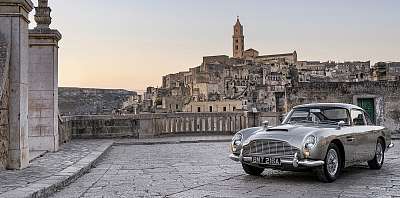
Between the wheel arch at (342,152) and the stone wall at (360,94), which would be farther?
the stone wall at (360,94)

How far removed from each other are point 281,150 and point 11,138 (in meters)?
5.57

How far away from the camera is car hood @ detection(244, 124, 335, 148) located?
9.00m

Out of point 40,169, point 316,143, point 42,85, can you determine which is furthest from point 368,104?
point 40,169

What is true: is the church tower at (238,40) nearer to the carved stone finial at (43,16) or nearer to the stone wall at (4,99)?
the carved stone finial at (43,16)

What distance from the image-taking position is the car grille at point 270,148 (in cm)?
894

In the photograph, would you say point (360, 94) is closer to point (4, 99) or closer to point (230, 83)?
point (4, 99)

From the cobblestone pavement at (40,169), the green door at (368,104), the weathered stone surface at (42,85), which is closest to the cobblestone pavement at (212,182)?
the cobblestone pavement at (40,169)

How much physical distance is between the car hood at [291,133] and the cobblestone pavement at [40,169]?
160 inches

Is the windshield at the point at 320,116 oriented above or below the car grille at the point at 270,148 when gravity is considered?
above

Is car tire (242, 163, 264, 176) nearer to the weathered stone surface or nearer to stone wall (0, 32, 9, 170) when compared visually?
stone wall (0, 32, 9, 170)

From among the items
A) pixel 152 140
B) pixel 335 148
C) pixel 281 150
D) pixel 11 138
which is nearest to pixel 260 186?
pixel 281 150

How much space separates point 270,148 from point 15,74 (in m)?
5.53

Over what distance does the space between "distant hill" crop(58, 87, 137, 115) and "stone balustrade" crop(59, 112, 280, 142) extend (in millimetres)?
5485

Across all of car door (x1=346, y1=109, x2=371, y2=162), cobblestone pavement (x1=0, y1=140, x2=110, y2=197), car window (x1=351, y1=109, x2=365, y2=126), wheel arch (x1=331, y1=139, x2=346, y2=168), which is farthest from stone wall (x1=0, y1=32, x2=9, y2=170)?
car window (x1=351, y1=109, x2=365, y2=126)
